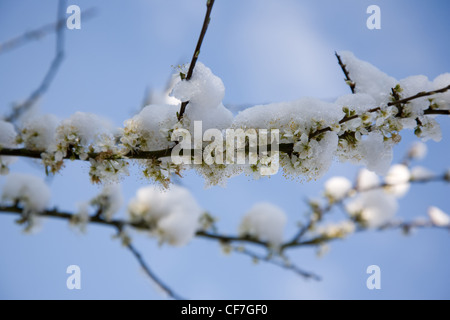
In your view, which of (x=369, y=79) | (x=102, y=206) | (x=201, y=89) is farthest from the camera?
(x=102, y=206)

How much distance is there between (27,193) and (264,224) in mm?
2348

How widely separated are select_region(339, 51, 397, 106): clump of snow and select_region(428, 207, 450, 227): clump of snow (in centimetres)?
352

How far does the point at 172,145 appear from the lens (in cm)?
112

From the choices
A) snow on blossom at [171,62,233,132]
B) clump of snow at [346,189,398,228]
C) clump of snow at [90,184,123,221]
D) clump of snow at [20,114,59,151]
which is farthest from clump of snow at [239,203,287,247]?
clump of snow at [20,114,59,151]

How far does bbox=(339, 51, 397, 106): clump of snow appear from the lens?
1.23m

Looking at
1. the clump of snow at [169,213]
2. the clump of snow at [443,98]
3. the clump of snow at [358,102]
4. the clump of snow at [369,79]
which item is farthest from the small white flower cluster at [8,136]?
the clump of snow at [443,98]

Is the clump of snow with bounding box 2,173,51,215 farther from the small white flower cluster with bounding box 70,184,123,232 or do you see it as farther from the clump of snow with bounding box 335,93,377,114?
the clump of snow with bounding box 335,93,377,114

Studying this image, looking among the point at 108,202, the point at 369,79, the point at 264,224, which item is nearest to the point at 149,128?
the point at 369,79

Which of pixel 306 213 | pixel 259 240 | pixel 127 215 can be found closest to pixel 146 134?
pixel 127 215

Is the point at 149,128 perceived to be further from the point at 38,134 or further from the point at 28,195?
the point at 28,195

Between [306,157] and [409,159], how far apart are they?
451 cm

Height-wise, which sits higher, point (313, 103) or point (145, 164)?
point (313, 103)

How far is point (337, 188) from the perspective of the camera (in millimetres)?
4043
